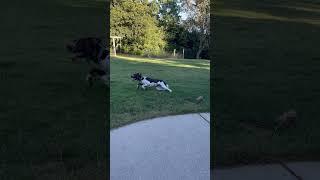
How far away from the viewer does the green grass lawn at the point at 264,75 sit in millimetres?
2836

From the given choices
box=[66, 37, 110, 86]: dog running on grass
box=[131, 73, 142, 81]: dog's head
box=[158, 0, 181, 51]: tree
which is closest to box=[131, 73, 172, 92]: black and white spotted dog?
box=[131, 73, 142, 81]: dog's head

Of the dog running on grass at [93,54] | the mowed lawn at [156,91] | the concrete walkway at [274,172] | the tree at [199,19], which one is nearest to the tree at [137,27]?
the mowed lawn at [156,91]

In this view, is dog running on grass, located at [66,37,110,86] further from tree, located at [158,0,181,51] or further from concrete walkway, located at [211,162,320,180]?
concrete walkway, located at [211,162,320,180]

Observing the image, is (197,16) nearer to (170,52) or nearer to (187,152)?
(170,52)

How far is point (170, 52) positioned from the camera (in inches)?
134

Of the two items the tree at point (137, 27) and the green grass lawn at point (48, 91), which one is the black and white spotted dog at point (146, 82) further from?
the green grass lawn at point (48, 91)

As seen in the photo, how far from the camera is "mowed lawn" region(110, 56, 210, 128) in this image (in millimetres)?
3502

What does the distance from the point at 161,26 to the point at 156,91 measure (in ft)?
2.19

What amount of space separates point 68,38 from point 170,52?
109 centimetres

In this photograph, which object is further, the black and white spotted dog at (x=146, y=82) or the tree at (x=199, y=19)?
the black and white spotted dog at (x=146, y=82)

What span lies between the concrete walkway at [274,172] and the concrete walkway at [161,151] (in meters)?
0.16

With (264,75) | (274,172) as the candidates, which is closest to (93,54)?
(264,75)

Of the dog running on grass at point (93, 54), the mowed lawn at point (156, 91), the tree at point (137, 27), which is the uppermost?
the tree at point (137, 27)

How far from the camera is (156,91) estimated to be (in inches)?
147
